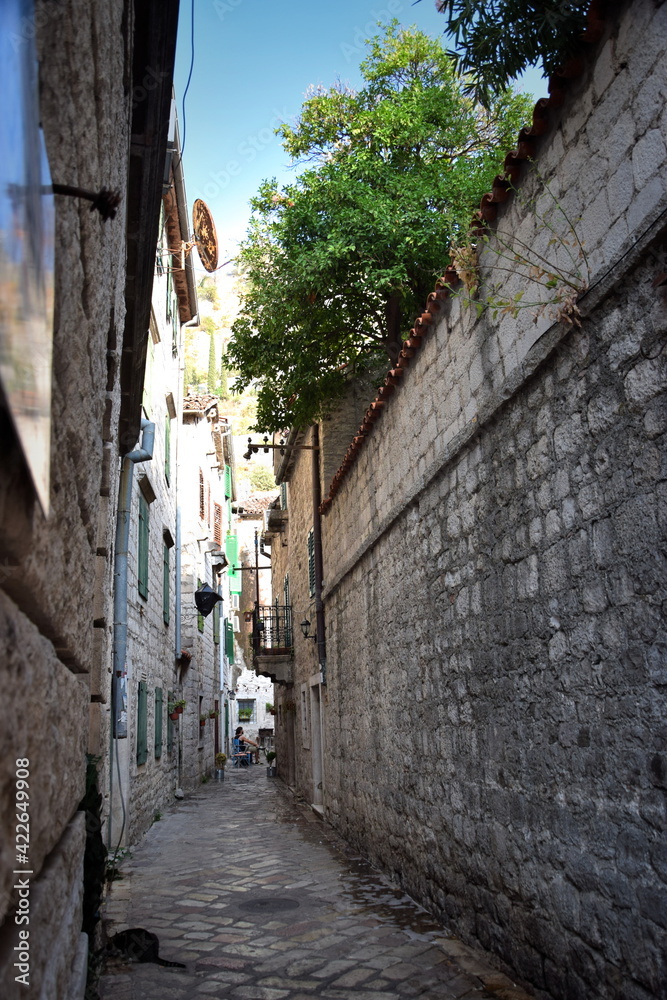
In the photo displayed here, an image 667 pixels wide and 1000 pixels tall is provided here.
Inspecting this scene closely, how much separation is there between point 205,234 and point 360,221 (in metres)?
6.35

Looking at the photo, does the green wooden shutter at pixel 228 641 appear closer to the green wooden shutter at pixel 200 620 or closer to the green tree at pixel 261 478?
the green wooden shutter at pixel 200 620

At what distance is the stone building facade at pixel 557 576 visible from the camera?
11.0 feet

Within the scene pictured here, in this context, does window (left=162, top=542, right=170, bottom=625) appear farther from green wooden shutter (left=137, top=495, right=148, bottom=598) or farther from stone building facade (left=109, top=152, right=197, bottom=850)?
green wooden shutter (left=137, top=495, right=148, bottom=598)

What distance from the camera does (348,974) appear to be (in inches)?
188

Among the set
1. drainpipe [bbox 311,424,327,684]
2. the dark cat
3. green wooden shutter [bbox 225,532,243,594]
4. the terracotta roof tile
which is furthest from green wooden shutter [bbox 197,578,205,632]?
the dark cat

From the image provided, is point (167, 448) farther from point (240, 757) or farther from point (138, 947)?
point (240, 757)

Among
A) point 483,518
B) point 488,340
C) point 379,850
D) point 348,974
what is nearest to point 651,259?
point 488,340

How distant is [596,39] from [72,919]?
4088 mm

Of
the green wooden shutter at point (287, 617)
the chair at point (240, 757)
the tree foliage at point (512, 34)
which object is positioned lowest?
the chair at point (240, 757)

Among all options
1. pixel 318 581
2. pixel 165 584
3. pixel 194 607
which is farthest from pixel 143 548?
pixel 194 607

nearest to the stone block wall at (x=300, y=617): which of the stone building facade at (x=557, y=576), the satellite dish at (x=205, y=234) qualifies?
the satellite dish at (x=205, y=234)

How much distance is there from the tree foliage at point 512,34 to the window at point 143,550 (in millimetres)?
7680

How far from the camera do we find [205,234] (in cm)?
1584

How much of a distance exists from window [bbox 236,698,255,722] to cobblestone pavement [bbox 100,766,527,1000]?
29357 mm
